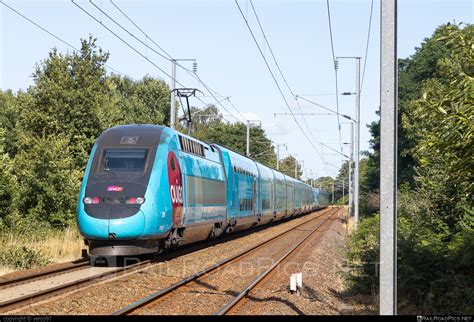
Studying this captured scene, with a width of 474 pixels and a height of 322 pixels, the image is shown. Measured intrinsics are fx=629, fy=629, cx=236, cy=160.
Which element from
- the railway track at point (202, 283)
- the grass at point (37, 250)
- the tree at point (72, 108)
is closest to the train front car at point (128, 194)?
the grass at point (37, 250)

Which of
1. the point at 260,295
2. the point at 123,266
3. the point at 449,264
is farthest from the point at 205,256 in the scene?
the point at 449,264

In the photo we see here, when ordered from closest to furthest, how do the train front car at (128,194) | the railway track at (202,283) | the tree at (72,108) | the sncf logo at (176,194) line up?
the railway track at (202,283) < the train front car at (128,194) < the sncf logo at (176,194) < the tree at (72,108)

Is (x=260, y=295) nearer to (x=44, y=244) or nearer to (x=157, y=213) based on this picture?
(x=157, y=213)

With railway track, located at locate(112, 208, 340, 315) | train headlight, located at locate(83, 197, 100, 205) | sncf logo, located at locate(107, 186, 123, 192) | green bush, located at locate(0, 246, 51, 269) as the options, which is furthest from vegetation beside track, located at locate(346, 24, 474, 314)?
green bush, located at locate(0, 246, 51, 269)

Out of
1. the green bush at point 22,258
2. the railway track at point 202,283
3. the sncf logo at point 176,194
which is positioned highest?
the sncf logo at point 176,194

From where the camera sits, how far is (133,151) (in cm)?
1531

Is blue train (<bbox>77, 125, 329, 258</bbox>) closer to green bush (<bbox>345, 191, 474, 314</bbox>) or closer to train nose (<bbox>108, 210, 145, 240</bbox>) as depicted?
train nose (<bbox>108, 210, 145, 240</bbox>)

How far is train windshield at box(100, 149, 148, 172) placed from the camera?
15.0 metres

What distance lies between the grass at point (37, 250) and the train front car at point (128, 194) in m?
1.50

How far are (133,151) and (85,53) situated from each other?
19.8 metres

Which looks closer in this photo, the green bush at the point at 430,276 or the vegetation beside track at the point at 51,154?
the green bush at the point at 430,276

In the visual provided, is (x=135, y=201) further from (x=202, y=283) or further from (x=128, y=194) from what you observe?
(x=202, y=283)

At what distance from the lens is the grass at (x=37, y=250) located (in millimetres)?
14961

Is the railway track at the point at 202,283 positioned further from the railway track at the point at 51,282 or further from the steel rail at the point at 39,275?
the steel rail at the point at 39,275
